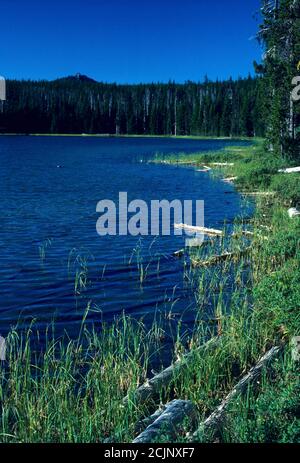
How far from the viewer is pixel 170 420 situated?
6.50 m

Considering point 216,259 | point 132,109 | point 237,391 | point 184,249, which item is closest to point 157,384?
point 237,391

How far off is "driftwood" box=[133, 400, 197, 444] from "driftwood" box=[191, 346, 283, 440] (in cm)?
27

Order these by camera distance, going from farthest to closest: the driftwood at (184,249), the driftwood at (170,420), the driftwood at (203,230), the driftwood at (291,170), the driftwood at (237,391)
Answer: the driftwood at (291,170) → the driftwood at (203,230) → the driftwood at (184,249) → the driftwood at (237,391) → the driftwood at (170,420)

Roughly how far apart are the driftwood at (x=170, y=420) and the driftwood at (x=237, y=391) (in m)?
0.27

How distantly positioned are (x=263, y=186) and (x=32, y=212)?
12.4 metres

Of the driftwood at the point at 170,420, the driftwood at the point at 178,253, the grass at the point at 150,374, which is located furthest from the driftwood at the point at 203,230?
the driftwood at the point at 170,420

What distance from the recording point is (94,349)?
32.7 feet

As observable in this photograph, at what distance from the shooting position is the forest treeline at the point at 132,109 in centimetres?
14699

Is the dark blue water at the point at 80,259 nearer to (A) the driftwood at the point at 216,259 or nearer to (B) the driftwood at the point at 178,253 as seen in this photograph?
(B) the driftwood at the point at 178,253

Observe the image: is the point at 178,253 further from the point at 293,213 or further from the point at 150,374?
the point at 150,374

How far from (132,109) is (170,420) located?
166 m

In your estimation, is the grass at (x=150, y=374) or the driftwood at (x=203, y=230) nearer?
the grass at (x=150, y=374)

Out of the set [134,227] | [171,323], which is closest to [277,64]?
[134,227]
